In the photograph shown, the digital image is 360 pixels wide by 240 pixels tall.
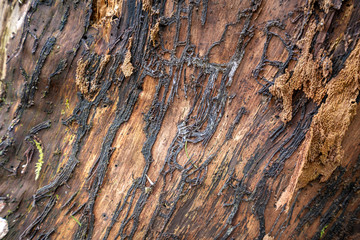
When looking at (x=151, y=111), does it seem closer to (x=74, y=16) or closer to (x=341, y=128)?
(x=74, y=16)

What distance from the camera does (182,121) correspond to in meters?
1.81

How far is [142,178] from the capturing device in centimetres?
182

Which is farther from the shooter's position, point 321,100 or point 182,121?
point 182,121

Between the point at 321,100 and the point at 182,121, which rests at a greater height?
the point at 321,100

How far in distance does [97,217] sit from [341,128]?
1.90 meters

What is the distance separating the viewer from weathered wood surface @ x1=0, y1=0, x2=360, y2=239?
161 centimetres

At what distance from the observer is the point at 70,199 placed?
1.83m

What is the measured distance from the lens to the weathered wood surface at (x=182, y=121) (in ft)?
5.28

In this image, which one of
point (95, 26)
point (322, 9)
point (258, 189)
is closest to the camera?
point (322, 9)

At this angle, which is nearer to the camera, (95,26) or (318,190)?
(318,190)

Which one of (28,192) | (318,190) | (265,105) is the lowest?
(28,192)

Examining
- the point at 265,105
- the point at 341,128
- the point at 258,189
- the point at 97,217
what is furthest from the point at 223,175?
the point at 97,217

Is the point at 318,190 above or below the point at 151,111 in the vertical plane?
below

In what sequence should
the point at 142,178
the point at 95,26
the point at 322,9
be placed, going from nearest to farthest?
the point at 322,9
the point at 142,178
the point at 95,26
